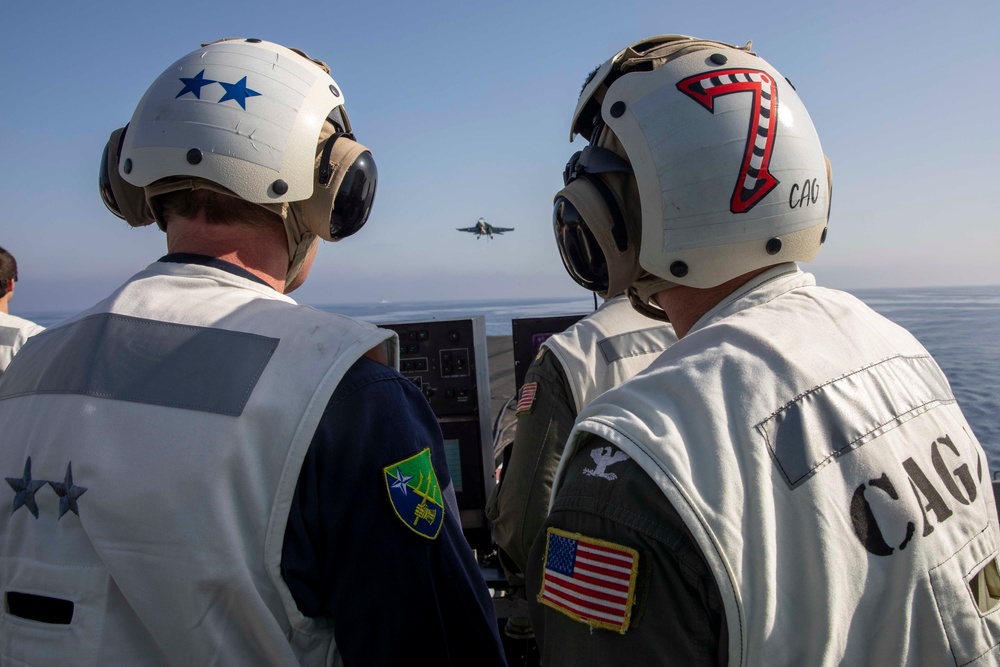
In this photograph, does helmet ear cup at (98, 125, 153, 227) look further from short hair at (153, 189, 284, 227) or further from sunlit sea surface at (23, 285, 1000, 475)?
sunlit sea surface at (23, 285, 1000, 475)

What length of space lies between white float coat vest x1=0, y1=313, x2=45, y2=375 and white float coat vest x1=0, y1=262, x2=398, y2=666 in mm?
3410

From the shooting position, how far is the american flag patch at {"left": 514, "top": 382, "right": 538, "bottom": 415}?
2492 mm

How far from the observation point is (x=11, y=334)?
4055mm

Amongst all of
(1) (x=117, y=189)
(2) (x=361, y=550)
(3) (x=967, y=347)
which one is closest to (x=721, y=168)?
(2) (x=361, y=550)

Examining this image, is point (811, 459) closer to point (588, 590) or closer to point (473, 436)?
point (588, 590)

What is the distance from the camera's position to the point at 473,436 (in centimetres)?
358

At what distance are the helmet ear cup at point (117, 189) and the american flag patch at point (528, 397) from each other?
137cm

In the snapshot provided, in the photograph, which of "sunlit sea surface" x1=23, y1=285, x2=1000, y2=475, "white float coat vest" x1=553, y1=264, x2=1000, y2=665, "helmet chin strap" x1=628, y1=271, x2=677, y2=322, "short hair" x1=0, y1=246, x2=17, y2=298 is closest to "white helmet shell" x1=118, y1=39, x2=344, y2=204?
"helmet chin strap" x1=628, y1=271, x2=677, y2=322

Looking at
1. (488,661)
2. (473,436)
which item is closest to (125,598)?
(488,661)

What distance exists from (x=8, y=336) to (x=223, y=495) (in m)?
3.89

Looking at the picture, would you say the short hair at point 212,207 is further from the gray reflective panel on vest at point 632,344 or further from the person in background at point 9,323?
the person in background at point 9,323

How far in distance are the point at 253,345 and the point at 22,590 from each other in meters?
0.55

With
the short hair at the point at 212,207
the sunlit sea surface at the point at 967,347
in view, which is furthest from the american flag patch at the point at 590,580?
the sunlit sea surface at the point at 967,347

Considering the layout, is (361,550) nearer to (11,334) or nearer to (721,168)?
(721,168)
